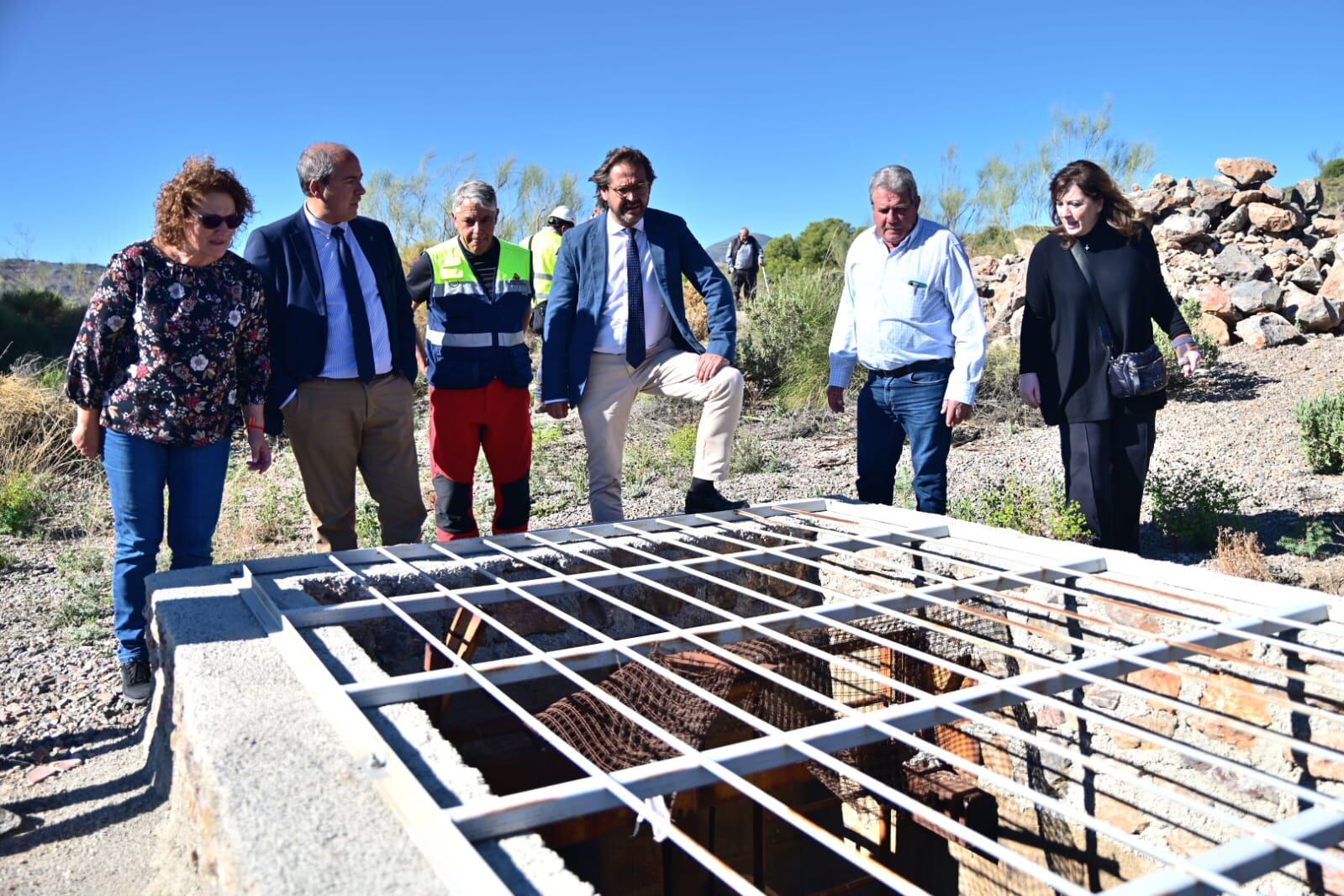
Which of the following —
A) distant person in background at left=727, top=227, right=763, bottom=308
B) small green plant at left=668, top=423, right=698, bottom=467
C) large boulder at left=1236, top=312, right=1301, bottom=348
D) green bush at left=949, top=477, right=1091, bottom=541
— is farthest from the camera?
distant person in background at left=727, top=227, right=763, bottom=308

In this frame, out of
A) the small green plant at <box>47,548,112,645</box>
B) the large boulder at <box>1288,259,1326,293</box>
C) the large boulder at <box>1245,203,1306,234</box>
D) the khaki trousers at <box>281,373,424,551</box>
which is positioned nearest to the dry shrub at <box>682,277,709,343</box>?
the large boulder at <box>1288,259,1326,293</box>

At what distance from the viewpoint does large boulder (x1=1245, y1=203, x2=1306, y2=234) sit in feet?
47.1

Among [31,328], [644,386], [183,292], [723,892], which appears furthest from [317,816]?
[31,328]

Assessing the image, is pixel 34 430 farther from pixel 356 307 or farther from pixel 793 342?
pixel 793 342

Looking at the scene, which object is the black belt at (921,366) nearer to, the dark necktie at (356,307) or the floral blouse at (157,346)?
the dark necktie at (356,307)

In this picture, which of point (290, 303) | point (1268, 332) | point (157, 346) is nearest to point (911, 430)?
point (290, 303)

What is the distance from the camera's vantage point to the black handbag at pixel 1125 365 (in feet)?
14.1

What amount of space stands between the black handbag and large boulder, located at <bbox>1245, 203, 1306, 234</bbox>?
471 inches

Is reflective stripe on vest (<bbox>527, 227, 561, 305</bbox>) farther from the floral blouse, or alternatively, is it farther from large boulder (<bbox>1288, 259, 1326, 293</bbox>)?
large boulder (<bbox>1288, 259, 1326, 293</bbox>)

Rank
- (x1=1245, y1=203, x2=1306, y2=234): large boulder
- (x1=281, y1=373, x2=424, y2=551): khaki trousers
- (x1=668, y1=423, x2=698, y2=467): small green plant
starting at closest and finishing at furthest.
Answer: (x1=281, y1=373, x2=424, y2=551): khaki trousers, (x1=668, y1=423, x2=698, y2=467): small green plant, (x1=1245, y1=203, x2=1306, y2=234): large boulder

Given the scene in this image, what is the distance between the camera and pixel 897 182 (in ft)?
14.5

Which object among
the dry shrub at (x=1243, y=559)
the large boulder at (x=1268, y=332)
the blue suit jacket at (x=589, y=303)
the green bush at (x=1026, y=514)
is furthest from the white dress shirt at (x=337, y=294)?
the large boulder at (x=1268, y=332)

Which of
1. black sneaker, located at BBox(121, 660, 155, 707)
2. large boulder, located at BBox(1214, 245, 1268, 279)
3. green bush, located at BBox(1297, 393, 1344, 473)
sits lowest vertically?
black sneaker, located at BBox(121, 660, 155, 707)

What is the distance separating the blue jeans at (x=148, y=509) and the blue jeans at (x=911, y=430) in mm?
2643
